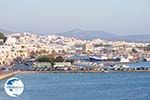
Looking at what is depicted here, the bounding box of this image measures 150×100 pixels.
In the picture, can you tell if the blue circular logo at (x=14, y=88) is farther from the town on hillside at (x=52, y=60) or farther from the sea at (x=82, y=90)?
the town on hillside at (x=52, y=60)

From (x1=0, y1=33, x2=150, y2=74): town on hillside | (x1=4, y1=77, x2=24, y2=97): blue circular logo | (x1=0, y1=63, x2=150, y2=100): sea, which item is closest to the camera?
(x1=4, y1=77, x2=24, y2=97): blue circular logo

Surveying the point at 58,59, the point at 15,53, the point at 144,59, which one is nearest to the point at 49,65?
the point at 58,59

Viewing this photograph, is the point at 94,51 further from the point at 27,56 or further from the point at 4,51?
the point at 4,51

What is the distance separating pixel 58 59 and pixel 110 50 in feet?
184

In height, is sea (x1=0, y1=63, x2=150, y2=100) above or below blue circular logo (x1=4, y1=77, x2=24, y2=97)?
below

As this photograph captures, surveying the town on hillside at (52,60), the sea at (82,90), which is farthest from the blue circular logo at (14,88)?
the town on hillside at (52,60)

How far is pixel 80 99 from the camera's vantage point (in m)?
21.7

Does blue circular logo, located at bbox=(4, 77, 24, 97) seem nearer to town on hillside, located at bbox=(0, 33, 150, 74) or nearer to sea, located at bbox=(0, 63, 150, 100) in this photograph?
sea, located at bbox=(0, 63, 150, 100)

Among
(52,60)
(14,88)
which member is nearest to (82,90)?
(14,88)

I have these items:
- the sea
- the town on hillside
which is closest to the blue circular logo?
the sea

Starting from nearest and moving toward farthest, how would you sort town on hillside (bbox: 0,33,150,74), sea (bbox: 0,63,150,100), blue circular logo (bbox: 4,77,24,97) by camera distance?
blue circular logo (bbox: 4,77,24,97), sea (bbox: 0,63,150,100), town on hillside (bbox: 0,33,150,74)

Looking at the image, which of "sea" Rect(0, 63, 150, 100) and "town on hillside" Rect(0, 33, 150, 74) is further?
"town on hillside" Rect(0, 33, 150, 74)

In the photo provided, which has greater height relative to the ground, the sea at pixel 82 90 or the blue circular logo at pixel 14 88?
the blue circular logo at pixel 14 88

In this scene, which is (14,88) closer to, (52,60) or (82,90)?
(82,90)
